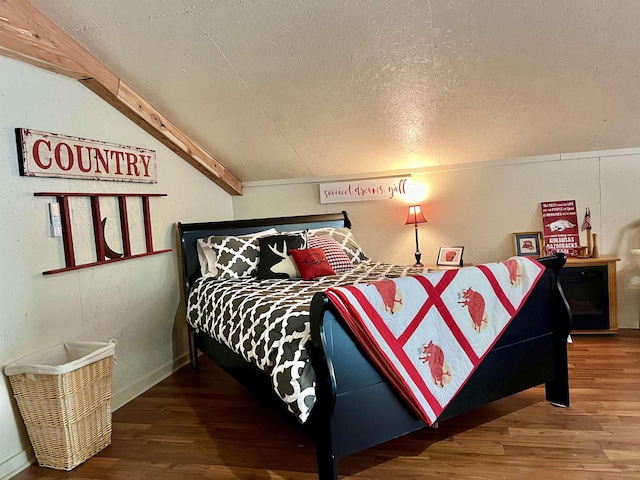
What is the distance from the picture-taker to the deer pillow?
→ 2998 mm

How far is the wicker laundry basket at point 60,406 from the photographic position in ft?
6.57

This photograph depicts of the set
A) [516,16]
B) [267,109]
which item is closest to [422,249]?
[267,109]

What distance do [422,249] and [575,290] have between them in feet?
4.03

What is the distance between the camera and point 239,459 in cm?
203

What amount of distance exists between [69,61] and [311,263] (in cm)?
177

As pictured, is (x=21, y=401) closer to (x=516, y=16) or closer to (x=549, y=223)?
(x=516, y=16)

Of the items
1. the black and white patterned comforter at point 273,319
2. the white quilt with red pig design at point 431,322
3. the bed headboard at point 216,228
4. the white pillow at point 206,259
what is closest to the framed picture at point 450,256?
the black and white patterned comforter at point 273,319

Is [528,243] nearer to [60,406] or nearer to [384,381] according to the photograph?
[384,381]

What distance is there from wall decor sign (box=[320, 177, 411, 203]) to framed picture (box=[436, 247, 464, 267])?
620mm

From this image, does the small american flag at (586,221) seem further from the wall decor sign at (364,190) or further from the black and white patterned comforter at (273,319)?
the black and white patterned comforter at (273,319)

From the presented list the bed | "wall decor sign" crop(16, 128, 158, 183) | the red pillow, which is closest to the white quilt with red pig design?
the bed

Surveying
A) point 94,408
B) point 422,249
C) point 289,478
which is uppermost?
point 422,249

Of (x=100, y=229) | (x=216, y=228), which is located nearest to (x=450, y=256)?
(x=216, y=228)

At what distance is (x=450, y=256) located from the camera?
3.76 metres
